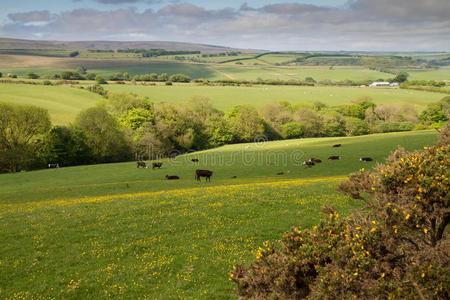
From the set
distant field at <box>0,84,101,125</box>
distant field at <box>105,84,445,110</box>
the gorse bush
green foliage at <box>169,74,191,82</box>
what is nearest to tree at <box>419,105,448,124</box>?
distant field at <box>105,84,445,110</box>

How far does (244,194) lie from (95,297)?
39.8ft

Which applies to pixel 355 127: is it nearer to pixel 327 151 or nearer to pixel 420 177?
pixel 327 151

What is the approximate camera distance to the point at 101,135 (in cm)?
6519

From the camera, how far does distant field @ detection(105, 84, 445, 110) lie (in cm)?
12812

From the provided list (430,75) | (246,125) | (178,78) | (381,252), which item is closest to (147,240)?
(381,252)

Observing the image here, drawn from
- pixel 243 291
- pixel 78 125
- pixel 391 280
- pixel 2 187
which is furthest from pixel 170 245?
pixel 78 125

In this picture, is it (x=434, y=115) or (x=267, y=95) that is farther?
(x=267, y=95)

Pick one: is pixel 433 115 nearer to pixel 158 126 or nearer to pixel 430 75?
pixel 158 126

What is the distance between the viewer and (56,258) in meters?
12.9

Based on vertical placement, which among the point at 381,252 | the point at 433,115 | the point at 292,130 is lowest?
the point at 292,130

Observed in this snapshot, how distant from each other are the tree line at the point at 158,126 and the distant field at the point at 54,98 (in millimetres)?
11116

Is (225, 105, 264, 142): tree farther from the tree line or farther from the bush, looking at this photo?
the bush

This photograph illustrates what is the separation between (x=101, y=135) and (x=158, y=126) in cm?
1700

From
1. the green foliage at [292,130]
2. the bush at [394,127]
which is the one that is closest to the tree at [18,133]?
the green foliage at [292,130]
